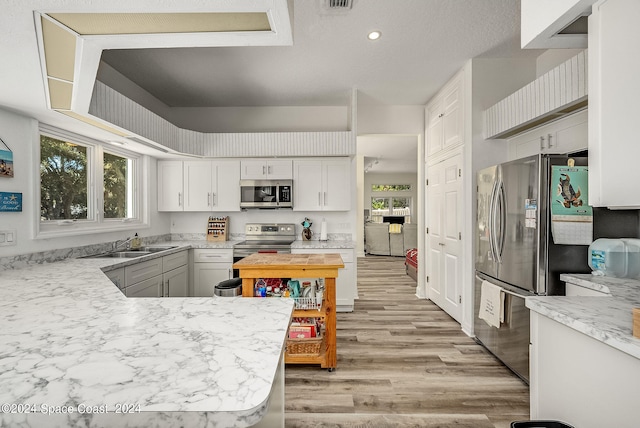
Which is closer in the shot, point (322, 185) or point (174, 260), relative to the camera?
point (174, 260)

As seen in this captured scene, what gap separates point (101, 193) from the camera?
10.8ft

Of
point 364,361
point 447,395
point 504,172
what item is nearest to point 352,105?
point 504,172

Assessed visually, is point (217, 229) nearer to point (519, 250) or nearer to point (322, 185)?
point (322, 185)

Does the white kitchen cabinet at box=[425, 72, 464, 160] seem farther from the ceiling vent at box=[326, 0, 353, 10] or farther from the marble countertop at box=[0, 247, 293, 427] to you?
the marble countertop at box=[0, 247, 293, 427]

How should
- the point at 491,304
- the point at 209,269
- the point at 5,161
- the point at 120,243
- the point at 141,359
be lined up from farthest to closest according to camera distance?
the point at 209,269
the point at 120,243
the point at 491,304
the point at 5,161
the point at 141,359

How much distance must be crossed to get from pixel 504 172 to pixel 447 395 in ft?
5.75

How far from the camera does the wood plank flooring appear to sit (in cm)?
194

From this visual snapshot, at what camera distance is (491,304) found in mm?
2645

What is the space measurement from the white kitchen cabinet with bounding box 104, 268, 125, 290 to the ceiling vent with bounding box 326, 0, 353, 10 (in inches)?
105

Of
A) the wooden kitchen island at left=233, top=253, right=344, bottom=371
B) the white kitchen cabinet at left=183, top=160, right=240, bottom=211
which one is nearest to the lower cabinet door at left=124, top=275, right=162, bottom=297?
the wooden kitchen island at left=233, top=253, right=344, bottom=371

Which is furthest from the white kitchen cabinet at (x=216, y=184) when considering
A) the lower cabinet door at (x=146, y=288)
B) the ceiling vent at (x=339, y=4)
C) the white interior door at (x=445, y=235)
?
the white interior door at (x=445, y=235)

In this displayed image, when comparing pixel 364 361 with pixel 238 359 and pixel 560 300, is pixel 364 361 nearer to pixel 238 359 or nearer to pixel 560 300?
pixel 560 300

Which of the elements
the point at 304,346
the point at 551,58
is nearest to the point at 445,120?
the point at 551,58

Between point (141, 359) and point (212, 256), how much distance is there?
3.36 meters
